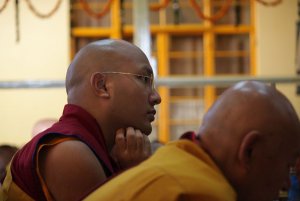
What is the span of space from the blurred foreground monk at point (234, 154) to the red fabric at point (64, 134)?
315 mm

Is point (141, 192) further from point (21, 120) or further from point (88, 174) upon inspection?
point (21, 120)

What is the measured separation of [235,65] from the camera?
7031 mm

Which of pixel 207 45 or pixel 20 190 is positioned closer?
pixel 20 190

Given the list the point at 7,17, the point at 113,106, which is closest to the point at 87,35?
the point at 7,17

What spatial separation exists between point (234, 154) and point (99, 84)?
58 cm

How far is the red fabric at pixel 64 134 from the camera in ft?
3.81

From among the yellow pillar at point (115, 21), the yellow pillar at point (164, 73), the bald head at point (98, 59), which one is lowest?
the yellow pillar at point (164, 73)

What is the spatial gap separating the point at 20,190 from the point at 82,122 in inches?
9.2

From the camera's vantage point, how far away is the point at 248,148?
870mm

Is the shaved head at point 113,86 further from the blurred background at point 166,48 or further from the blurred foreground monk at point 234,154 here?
the blurred background at point 166,48

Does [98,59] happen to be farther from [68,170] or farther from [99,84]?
[68,170]

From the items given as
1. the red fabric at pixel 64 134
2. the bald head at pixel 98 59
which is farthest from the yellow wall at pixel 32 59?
the red fabric at pixel 64 134

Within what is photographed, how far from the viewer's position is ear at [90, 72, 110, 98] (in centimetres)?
135

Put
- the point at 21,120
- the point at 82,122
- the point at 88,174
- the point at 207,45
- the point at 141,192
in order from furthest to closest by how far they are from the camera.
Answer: the point at 207,45 → the point at 21,120 → the point at 82,122 → the point at 88,174 → the point at 141,192
